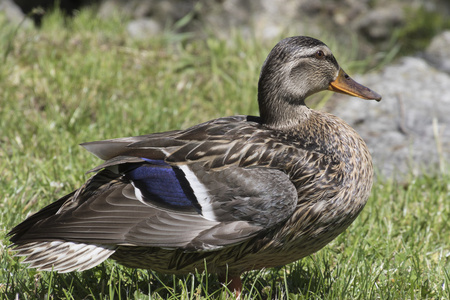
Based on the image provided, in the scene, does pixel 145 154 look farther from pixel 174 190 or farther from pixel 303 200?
pixel 303 200

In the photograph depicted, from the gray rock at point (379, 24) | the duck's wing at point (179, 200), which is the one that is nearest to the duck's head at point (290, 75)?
the duck's wing at point (179, 200)

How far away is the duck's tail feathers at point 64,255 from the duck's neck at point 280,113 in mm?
1108

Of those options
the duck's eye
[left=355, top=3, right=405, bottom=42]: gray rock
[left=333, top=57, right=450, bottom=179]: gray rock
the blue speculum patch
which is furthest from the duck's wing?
[left=355, top=3, right=405, bottom=42]: gray rock

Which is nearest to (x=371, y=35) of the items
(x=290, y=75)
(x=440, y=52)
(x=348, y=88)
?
(x=440, y=52)

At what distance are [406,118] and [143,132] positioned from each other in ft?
8.41

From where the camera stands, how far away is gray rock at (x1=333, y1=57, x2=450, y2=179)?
5.28 meters

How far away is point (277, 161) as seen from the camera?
10.3 ft

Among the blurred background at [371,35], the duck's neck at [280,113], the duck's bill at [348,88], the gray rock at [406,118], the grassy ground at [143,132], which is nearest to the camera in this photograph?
the grassy ground at [143,132]

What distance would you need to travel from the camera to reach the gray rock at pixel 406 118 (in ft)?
17.3

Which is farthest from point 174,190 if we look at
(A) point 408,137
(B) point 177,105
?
(A) point 408,137

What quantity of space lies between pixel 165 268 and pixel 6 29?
379cm

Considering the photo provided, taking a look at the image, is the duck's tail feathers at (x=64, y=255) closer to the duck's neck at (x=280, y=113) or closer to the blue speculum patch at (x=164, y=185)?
the blue speculum patch at (x=164, y=185)

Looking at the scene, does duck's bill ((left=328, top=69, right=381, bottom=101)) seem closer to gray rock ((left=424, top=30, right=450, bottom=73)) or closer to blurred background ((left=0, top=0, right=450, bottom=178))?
blurred background ((left=0, top=0, right=450, bottom=178))

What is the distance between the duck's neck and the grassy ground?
795 mm
